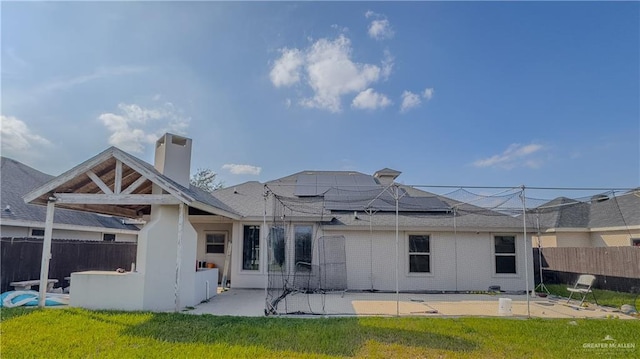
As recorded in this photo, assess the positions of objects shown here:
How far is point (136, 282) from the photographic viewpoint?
749cm

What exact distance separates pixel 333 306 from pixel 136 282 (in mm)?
4403

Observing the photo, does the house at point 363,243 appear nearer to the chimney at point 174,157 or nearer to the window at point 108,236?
the chimney at point 174,157

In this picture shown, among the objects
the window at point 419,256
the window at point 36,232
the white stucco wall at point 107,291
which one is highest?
the window at point 36,232

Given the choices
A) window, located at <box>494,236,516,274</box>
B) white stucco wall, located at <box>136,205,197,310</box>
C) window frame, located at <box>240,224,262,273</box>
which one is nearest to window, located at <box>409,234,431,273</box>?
window, located at <box>494,236,516,274</box>

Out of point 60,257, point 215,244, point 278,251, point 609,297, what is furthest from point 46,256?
point 609,297

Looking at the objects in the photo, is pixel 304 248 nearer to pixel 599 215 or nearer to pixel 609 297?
pixel 609 297

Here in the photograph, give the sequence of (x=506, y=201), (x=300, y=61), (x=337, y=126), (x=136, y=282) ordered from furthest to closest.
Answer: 1. (x=337, y=126)
2. (x=300, y=61)
3. (x=506, y=201)
4. (x=136, y=282)

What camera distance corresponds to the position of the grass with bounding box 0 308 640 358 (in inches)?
197

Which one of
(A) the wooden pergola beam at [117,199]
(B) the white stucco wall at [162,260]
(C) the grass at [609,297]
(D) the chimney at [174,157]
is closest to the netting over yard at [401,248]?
(C) the grass at [609,297]

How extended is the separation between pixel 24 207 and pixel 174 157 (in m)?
7.23

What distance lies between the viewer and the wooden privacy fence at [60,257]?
9.12 meters

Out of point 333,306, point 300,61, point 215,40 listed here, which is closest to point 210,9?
point 215,40

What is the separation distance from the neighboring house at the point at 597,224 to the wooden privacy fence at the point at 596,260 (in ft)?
4.08

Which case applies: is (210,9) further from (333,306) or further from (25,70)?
(333,306)
